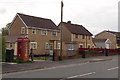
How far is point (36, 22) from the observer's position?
143ft

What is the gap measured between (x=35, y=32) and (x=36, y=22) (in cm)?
292

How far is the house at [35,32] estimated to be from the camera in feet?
133

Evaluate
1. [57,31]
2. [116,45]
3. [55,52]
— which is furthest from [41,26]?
[116,45]

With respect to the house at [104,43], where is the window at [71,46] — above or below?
below

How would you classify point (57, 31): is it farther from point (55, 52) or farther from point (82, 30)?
point (55, 52)

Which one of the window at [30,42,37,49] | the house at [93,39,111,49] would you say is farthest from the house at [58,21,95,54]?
the window at [30,42,37,49]

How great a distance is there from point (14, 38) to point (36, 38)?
4193 mm

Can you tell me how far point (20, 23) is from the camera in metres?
42.0

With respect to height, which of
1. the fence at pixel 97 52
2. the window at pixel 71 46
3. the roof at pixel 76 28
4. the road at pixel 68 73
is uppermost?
→ the roof at pixel 76 28

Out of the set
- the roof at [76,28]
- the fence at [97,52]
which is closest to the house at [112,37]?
the roof at [76,28]

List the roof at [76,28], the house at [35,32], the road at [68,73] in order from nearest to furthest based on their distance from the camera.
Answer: the road at [68,73] → the house at [35,32] → the roof at [76,28]

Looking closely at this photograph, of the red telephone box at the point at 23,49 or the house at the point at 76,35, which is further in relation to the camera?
the house at the point at 76,35

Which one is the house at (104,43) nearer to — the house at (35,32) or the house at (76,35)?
the house at (76,35)

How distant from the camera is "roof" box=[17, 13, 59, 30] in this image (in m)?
41.5
